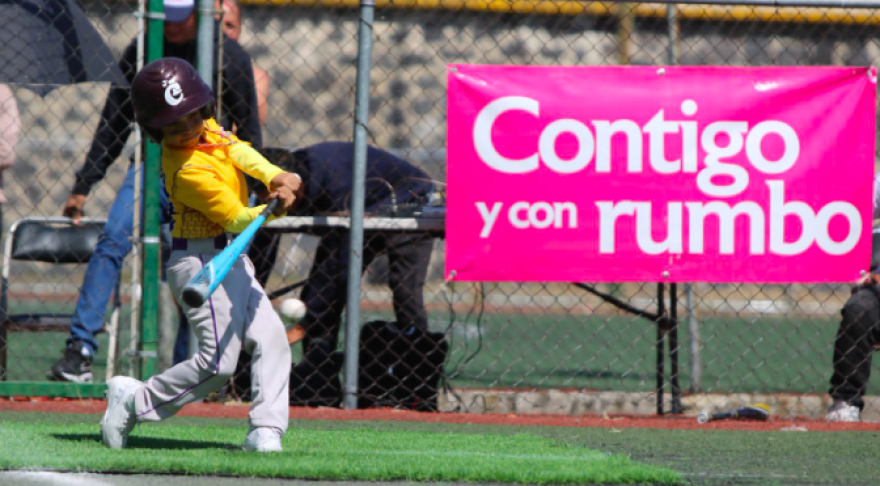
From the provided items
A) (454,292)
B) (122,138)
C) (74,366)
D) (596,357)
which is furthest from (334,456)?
(454,292)

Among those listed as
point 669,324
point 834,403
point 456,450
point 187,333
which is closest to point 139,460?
point 456,450

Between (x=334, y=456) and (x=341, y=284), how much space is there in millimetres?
2314

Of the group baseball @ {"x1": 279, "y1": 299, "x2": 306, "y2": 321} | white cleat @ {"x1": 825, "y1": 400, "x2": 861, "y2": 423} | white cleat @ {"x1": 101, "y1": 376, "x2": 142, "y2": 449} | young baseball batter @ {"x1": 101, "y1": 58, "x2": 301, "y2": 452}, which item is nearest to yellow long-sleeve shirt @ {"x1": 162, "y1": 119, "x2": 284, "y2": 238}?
young baseball batter @ {"x1": 101, "y1": 58, "x2": 301, "y2": 452}

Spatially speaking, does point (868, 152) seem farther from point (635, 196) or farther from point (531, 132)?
point (531, 132)

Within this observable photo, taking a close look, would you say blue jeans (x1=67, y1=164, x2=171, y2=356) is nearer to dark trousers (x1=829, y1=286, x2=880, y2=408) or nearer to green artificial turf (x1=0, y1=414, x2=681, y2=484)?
green artificial turf (x1=0, y1=414, x2=681, y2=484)

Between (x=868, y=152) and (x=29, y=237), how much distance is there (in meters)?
4.59

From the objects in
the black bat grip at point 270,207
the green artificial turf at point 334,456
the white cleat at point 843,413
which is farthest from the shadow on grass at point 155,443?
the white cleat at point 843,413

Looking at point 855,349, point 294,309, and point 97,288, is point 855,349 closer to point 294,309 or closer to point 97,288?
point 294,309

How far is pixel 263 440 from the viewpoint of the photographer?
147 inches

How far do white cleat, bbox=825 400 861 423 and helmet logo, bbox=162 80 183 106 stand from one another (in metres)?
3.66

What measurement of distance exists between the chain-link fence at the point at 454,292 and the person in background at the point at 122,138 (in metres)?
0.24

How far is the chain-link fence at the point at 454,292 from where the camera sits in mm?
5984

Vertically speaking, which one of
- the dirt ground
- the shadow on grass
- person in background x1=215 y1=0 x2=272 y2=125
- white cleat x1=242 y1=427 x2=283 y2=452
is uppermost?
person in background x1=215 y1=0 x2=272 y2=125

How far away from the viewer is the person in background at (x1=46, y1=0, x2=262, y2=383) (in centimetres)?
550
